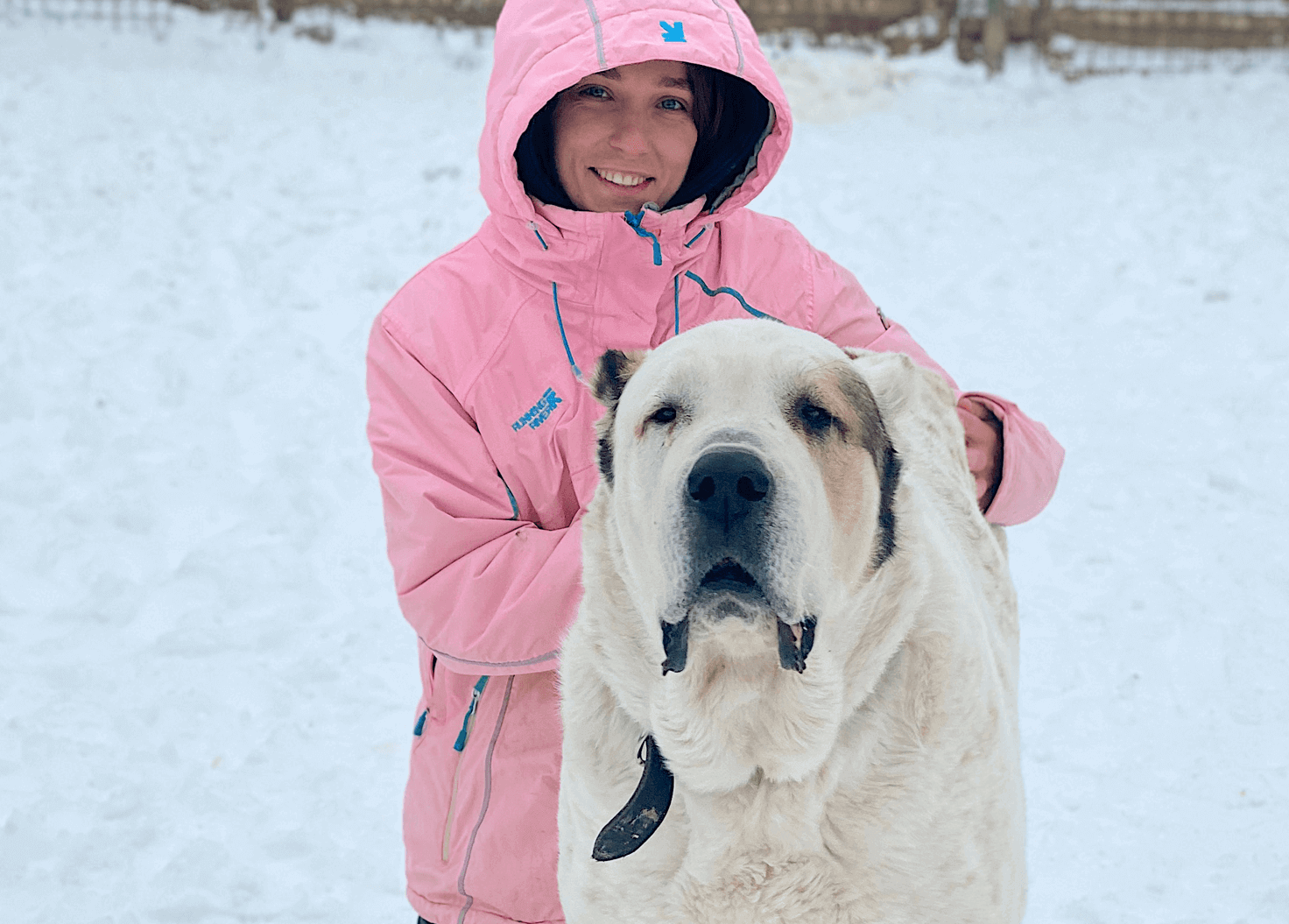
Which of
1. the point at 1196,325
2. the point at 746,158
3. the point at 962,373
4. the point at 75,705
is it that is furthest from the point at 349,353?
the point at 1196,325

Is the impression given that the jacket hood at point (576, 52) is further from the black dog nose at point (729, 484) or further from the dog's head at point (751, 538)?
the black dog nose at point (729, 484)

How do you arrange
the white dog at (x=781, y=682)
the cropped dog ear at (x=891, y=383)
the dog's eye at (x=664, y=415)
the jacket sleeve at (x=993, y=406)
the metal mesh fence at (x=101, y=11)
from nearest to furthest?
the white dog at (x=781, y=682) < the dog's eye at (x=664, y=415) < the cropped dog ear at (x=891, y=383) < the jacket sleeve at (x=993, y=406) < the metal mesh fence at (x=101, y=11)

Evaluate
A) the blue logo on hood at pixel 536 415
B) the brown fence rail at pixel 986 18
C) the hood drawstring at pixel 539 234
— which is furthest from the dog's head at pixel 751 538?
the brown fence rail at pixel 986 18

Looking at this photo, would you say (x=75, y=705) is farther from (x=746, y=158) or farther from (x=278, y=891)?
(x=746, y=158)

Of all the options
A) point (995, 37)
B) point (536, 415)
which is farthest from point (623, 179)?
point (995, 37)

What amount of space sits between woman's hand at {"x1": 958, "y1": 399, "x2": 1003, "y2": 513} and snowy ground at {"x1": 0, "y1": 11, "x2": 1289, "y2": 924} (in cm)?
139

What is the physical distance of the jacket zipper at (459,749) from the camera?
2.45 meters

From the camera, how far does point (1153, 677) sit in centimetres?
437

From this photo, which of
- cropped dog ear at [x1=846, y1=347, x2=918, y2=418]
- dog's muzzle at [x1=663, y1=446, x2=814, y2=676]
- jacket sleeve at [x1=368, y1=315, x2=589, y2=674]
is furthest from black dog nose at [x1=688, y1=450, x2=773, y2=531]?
jacket sleeve at [x1=368, y1=315, x2=589, y2=674]

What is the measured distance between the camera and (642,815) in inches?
73.0

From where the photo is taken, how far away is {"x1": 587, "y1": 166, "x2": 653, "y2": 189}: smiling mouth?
8.01 ft

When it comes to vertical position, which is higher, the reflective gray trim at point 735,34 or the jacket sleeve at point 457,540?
the reflective gray trim at point 735,34

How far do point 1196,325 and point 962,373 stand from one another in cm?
172

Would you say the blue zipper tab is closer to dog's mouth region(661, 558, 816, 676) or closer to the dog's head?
the dog's head
